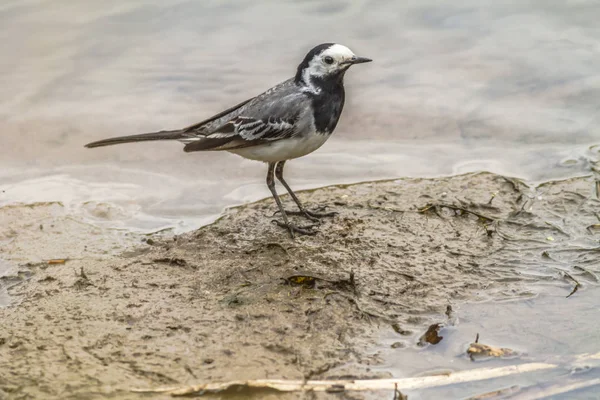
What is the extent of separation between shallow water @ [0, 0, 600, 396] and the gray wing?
84 cm

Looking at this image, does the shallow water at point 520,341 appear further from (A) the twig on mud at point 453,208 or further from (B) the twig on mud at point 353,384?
(A) the twig on mud at point 453,208

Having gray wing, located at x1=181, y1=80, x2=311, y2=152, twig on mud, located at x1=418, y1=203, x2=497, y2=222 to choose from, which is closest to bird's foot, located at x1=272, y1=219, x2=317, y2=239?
gray wing, located at x1=181, y1=80, x2=311, y2=152

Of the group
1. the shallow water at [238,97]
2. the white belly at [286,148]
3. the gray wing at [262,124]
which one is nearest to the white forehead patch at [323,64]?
the gray wing at [262,124]

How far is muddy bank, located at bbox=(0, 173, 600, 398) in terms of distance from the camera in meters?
4.38

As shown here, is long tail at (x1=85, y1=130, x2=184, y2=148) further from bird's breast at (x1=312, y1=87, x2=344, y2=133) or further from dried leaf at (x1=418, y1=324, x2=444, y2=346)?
dried leaf at (x1=418, y1=324, x2=444, y2=346)

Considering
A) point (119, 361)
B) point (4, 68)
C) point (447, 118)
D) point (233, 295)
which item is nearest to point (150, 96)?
point (4, 68)

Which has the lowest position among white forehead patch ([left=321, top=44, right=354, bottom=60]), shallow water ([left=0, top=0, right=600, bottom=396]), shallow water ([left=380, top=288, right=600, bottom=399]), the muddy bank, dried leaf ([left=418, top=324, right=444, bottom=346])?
shallow water ([left=380, top=288, right=600, bottom=399])

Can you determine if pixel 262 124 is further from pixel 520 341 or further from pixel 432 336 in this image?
pixel 520 341

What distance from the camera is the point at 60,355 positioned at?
447cm

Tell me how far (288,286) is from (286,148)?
149cm

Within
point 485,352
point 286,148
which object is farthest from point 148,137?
point 485,352

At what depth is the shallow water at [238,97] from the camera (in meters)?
7.45

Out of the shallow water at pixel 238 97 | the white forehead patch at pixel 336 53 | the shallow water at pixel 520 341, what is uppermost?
the white forehead patch at pixel 336 53

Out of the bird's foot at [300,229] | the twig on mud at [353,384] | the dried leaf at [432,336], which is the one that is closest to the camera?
the twig on mud at [353,384]
